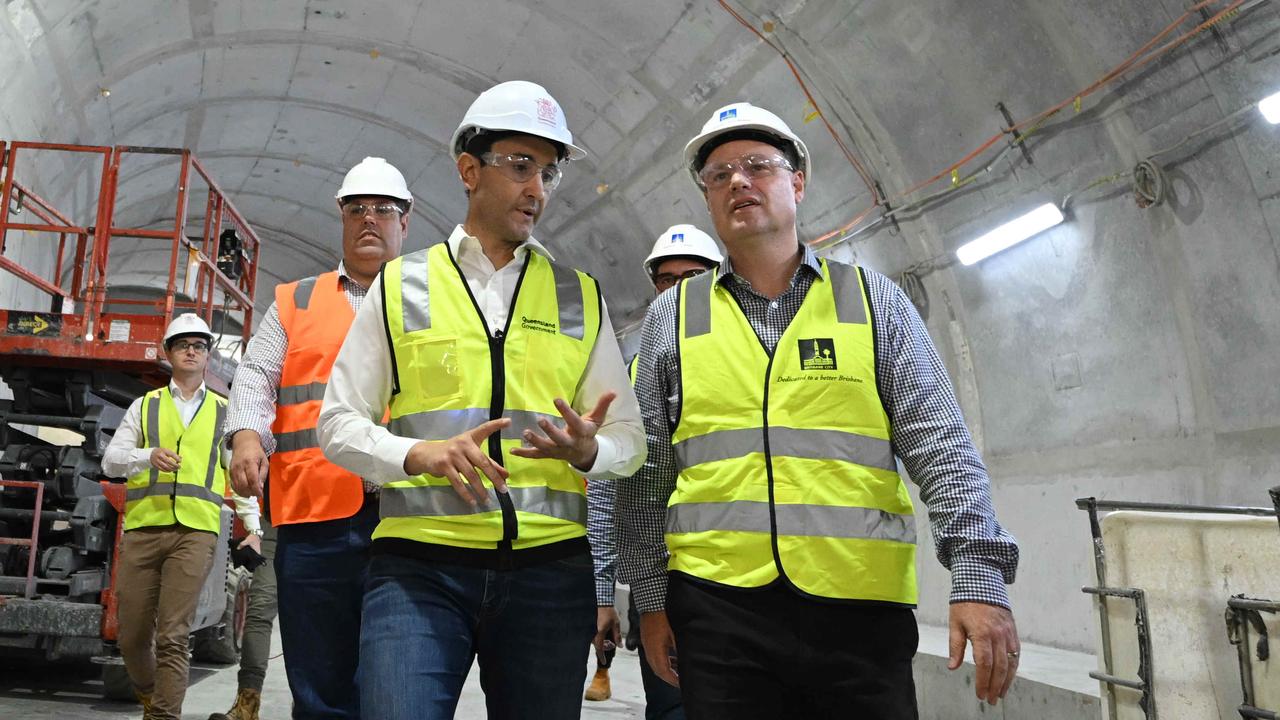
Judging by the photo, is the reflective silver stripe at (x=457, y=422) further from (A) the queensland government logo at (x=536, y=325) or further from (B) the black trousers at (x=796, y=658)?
(B) the black trousers at (x=796, y=658)

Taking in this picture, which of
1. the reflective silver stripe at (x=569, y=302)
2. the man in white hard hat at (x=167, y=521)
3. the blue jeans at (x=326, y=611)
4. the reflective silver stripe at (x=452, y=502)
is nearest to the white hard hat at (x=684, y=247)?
the blue jeans at (x=326, y=611)

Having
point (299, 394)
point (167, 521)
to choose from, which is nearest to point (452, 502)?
point (299, 394)

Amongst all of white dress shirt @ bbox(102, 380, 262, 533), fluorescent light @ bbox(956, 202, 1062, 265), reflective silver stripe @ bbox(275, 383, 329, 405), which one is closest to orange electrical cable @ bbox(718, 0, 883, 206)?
fluorescent light @ bbox(956, 202, 1062, 265)

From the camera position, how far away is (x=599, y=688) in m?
7.59

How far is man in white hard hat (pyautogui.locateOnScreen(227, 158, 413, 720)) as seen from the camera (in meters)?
3.33

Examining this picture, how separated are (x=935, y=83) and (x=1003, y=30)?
0.80 meters

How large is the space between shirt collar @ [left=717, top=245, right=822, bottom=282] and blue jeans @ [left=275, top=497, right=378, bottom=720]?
56.2 inches

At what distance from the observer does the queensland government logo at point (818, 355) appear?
8.05ft

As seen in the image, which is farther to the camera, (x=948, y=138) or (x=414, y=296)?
(x=948, y=138)

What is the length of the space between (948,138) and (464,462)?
660 centimetres

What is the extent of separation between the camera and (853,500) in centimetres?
235

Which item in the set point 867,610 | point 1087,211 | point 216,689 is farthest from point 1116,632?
point 216,689

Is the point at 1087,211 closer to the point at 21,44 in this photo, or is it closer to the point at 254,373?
the point at 254,373

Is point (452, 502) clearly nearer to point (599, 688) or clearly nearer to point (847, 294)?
point (847, 294)
